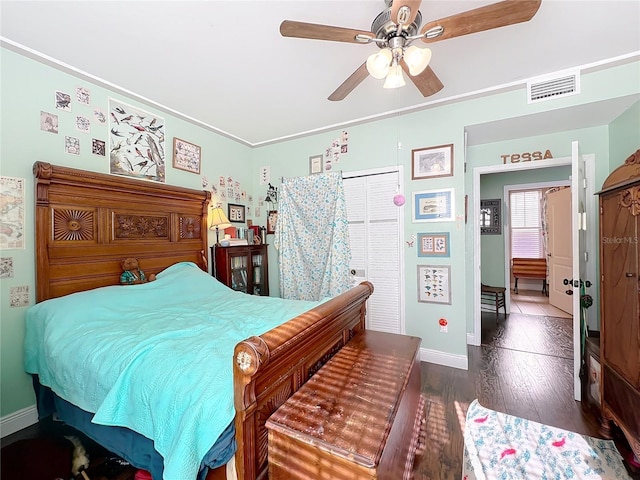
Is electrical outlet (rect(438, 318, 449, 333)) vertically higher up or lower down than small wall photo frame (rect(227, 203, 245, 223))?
lower down

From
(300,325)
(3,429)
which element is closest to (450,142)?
(300,325)

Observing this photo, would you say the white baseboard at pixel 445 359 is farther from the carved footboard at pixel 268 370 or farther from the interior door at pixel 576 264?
the carved footboard at pixel 268 370

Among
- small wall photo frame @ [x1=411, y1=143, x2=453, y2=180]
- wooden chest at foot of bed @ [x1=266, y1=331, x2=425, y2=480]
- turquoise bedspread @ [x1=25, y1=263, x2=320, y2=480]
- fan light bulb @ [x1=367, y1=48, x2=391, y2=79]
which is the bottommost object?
wooden chest at foot of bed @ [x1=266, y1=331, x2=425, y2=480]

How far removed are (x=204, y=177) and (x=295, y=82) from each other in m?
1.60

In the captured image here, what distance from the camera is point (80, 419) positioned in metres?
1.57

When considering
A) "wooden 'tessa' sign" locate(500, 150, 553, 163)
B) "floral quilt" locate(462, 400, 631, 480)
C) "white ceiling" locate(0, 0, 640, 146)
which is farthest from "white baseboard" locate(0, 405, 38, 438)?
"wooden 'tessa' sign" locate(500, 150, 553, 163)

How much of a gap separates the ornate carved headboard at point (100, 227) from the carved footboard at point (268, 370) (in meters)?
1.93

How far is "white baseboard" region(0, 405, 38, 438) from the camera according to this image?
1.80 meters

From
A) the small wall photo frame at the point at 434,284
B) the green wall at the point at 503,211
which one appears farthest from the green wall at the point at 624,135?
the green wall at the point at 503,211

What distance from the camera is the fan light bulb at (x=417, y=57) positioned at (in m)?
1.36

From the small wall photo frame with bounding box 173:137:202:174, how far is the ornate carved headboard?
33 cm

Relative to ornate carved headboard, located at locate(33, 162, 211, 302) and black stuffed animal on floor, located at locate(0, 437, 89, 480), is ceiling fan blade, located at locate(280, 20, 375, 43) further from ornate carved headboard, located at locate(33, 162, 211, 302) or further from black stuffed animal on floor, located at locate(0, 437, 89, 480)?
black stuffed animal on floor, located at locate(0, 437, 89, 480)

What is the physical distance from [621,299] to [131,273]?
3.58 meters

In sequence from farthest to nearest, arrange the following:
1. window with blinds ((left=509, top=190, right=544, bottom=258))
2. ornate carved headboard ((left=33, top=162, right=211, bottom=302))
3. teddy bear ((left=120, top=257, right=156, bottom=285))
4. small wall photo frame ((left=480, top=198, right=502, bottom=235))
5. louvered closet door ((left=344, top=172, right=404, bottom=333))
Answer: window with blinds ((left=509, top=190, right=544, bottom=258)) < small wall photo frame ((left=480, top=198, right=502, bottom=235)) < louvered closet door ((left=344, top=172, right=404, bottom=333)) < teddy bear ((left=120, top=257, right=156, bottom=285)) < ornate carved headboard ((left=33, top=162, right=211, bottom=302))
